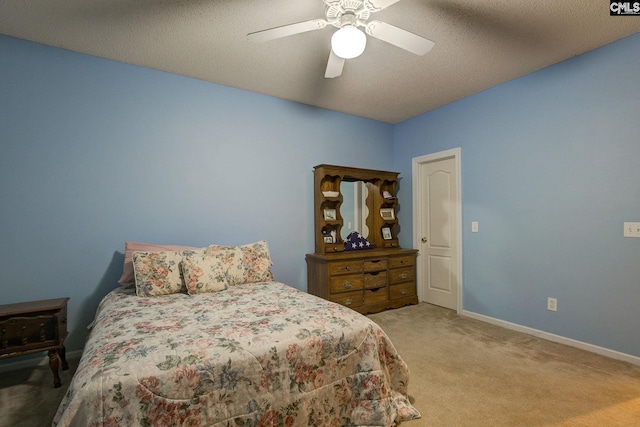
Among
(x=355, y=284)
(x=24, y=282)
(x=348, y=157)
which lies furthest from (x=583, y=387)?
(x=24, y=282)

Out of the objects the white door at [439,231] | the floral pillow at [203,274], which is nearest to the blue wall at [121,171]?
the floral pillow at [203,274]

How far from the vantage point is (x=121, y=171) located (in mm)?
2719

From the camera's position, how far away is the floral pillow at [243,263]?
257 cm

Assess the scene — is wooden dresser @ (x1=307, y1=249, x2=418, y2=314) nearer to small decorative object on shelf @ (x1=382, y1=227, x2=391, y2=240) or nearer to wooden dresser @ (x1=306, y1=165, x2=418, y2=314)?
wooden dresser @ (x1=306, y1=165, x2=418, y2=314)

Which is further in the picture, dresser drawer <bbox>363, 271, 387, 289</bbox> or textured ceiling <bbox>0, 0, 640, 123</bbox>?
dresser drawer <bbox>363, 271, 387, 289</bbox>

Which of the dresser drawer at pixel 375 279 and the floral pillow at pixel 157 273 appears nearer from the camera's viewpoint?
the floral pillow at pixel 157 273

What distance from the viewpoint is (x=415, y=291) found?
160 inches

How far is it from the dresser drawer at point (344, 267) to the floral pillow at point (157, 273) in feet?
5.17

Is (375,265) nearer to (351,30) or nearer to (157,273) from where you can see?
(157,273)

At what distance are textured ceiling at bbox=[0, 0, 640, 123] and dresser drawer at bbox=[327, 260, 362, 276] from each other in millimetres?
1978

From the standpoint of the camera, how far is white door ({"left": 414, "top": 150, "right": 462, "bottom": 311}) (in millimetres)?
3764

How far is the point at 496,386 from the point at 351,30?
2.45 metres

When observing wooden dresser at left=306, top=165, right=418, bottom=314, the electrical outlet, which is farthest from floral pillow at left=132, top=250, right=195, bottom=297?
the electrical outlet

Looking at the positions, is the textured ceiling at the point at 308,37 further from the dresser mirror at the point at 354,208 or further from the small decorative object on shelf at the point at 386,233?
the small decorative object on shelf at the point at 386,233
